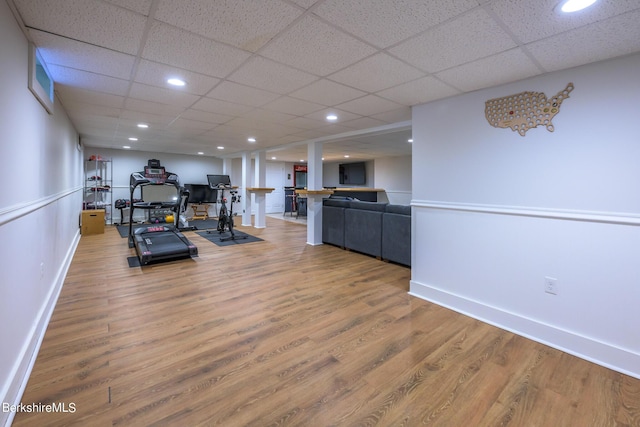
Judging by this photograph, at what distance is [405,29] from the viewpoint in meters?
1.63

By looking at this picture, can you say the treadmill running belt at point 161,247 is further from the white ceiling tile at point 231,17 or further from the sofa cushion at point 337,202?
the white ceiling tile at point 231,17

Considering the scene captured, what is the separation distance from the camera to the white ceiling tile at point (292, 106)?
3.07 meters

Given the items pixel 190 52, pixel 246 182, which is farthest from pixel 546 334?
pixel 246 182

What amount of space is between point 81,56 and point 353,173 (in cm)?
951

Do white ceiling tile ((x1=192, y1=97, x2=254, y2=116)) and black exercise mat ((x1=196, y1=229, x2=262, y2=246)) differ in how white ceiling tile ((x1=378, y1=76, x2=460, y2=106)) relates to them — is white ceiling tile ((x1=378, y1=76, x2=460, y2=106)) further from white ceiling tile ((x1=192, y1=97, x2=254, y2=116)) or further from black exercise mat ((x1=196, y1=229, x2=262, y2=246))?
black exercise mat ((x1=196, y1=229, x2=262, y2=246))

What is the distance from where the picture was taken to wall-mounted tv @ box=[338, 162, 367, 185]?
1073 centimetres

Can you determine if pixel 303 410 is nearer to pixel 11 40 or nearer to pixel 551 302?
pixel 551 302

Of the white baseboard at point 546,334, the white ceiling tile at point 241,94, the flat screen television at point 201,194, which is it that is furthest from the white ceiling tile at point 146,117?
the flat screen television at point 201,194

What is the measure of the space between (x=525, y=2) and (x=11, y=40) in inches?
104

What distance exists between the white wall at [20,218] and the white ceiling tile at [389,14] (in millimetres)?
1640

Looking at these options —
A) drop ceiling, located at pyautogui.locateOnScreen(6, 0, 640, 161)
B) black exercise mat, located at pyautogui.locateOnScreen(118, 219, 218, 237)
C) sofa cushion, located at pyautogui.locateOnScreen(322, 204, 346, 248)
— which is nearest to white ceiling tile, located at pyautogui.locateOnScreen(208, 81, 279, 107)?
drop ceiling, located at pyautogui.locateOnScreen(6, 0, 640, 161)

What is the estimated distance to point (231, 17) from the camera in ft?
5.06

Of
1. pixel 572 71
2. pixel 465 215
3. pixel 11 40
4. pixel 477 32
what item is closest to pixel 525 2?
pixel 477 32

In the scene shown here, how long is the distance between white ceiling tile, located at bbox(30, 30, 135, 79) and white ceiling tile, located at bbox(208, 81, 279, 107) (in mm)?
729
